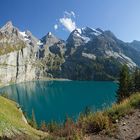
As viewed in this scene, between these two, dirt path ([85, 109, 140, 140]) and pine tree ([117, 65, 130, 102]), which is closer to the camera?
dirt path ([85, 109, 140, 140])

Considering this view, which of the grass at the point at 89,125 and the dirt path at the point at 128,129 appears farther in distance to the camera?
the grass at the point at 89,125

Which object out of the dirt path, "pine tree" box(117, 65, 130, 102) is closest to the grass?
the dirt path

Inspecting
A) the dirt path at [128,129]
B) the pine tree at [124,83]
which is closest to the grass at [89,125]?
the dirt path at [128,129]

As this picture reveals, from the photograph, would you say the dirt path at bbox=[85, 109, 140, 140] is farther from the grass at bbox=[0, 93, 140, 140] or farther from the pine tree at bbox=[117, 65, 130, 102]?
the pine tree at bbox=[117, 65, 130, 102]

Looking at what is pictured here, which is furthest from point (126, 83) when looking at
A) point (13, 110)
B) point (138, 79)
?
point (13, 110)

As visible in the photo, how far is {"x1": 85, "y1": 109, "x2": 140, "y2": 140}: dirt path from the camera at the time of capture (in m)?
11.1

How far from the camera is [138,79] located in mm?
110062

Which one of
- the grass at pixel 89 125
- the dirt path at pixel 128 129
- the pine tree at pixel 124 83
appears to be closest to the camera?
the dirt path at pixel 128 129

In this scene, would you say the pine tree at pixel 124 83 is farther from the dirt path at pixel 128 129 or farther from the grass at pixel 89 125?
the dirt path at pixel 128 129

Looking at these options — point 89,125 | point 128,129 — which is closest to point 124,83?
point 89,125

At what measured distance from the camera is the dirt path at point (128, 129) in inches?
435

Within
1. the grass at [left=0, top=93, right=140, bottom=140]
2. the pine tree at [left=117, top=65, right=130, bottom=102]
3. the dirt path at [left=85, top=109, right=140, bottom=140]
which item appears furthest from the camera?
the pine tree at [left=117, top=65, right=130, bottom=102]

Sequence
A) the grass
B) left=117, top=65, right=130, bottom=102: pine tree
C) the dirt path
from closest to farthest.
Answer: the dirt path
the grass
left=117, top=65, right=130, bottom=102: pine tree

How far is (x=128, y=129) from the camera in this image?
11.7 meters
